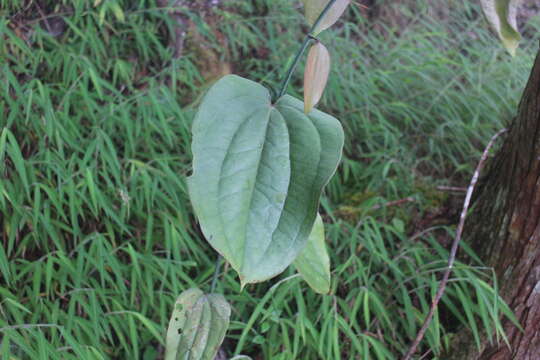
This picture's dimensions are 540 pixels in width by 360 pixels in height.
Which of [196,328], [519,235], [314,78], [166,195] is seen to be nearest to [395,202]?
[519,235]

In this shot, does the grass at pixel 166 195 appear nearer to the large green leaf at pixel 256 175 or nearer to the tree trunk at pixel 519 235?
the tree trunk at pixel 519 235

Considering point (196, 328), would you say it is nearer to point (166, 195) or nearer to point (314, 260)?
point (314, 260)

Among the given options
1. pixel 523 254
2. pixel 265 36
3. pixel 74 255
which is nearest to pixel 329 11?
pixel 523 254

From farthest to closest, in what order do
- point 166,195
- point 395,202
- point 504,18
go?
point 395,202 → point 166,195 → point 504,18

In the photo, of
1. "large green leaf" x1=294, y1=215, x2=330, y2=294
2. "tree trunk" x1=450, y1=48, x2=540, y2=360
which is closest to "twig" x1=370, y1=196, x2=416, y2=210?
"tree trunk" x1=450, y1=48, x2=540, y2=360

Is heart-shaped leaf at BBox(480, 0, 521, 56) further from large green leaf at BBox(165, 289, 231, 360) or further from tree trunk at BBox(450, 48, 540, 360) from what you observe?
tree trunk at BBox(450, 48, 540, 360)

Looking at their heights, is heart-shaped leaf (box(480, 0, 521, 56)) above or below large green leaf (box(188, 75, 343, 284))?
above

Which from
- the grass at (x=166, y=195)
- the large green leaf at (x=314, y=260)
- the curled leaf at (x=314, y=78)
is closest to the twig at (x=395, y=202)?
the grass at (x=166, y=195)
